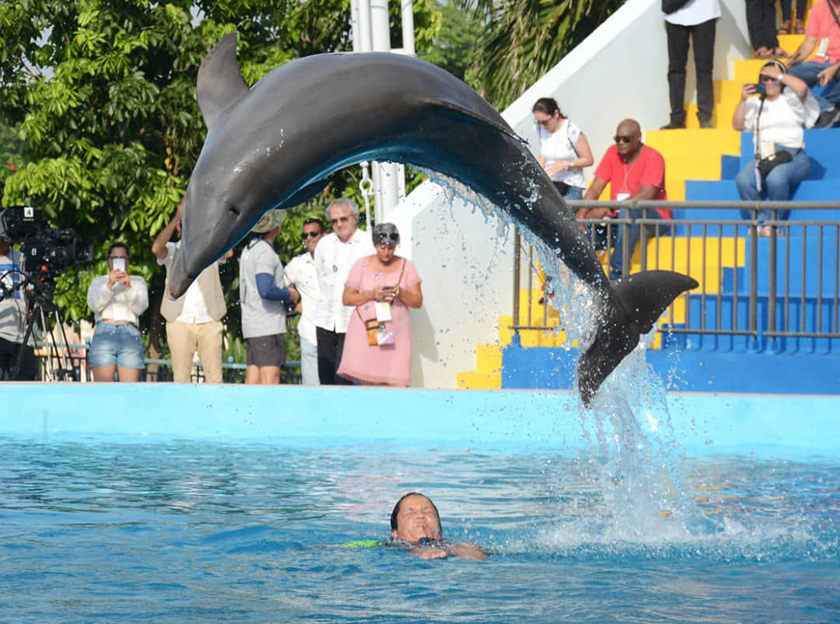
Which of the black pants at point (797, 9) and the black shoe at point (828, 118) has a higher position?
the black pants at point (797, 9)

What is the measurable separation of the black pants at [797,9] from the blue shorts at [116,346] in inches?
346

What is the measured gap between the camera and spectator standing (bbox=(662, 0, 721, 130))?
1496 cm

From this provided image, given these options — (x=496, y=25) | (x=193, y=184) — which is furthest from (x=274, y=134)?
(x=496, y=25)

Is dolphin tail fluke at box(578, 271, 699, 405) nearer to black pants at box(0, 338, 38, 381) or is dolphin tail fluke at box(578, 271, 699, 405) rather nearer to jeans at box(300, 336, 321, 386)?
jeans at box(300, 336, 321, 386)

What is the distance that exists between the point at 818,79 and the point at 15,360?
28.2ft

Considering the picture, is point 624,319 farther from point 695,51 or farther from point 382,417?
point 695,51

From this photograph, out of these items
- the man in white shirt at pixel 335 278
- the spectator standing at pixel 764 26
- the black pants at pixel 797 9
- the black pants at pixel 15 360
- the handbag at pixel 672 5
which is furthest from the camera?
the black pants at pixel 797 9

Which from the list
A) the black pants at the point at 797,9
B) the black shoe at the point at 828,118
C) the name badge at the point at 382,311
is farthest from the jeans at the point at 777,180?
the black pants at the point at 797,9

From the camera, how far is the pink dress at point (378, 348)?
12.2m

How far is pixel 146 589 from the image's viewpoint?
652 cm

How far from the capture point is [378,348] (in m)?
12.2

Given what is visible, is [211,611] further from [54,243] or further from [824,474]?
[54,243]

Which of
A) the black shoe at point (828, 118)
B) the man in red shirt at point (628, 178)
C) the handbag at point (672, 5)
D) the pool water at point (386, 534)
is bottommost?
the pool water at point (386, 534)

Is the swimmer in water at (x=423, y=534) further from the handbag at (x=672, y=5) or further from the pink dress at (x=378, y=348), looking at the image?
the handbag at (x=672, y=5)
